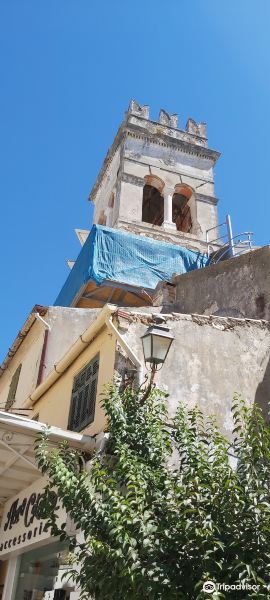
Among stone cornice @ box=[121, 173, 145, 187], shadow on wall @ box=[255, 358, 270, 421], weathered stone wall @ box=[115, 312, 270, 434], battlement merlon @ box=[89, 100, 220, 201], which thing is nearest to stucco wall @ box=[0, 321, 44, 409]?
weathered stone wall @ box=[115, 312, 270, 434]

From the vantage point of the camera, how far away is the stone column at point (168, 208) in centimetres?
2254

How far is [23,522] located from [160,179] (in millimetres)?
17067

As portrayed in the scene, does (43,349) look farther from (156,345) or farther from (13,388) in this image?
(156,345)

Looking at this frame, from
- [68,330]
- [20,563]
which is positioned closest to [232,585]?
[20,563]

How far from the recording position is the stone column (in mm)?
22536

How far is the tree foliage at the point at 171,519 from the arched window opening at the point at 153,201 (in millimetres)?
19232

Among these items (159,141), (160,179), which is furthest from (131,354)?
(159,141)

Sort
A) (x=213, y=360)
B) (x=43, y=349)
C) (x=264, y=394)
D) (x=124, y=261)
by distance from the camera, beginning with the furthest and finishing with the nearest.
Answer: (x=124, y=261), (x=43, y=349), (x=264, y=394), (x=213, y=360)

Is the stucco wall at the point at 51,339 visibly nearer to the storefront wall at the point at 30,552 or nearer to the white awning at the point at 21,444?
the white awning at the point at 21,444

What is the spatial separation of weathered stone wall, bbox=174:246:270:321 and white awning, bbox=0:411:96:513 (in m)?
4.45

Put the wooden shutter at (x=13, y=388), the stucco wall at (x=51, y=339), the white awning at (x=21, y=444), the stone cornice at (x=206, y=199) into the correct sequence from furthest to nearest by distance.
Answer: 1. the stone cornice at (x=206, y=199)
2. the wooden shutter at (x=13, y=388)
3. the stucco wall at (x=51, y=339)
4. the white awning at (x=21, y=444)

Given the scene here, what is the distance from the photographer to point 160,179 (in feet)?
78.7

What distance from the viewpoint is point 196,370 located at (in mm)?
8586
